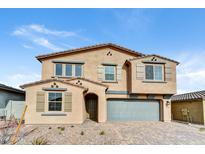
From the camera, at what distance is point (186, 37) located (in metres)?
13.6

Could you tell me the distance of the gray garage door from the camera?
1692 cm

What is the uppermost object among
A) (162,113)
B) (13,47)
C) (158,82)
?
(13,47)

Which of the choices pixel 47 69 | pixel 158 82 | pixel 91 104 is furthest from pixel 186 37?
pixel 47 69

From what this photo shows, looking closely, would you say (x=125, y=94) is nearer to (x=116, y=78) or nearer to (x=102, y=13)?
(x=116, y=78)

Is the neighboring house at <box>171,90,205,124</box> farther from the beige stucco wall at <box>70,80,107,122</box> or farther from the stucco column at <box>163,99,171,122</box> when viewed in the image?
the beige stucco wall at <box>70,80,107,122</box>

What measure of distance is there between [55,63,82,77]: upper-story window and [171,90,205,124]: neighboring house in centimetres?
1201

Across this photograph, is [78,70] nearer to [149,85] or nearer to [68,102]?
[68,102]

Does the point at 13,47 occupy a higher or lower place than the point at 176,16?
lower

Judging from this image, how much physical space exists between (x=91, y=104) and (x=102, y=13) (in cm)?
982

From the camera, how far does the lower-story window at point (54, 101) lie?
44.0 ft

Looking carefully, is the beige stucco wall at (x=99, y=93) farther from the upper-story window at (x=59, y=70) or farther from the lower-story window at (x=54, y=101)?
the upper-story window at (x=59, y=70)

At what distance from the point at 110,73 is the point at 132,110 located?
15.1 feet

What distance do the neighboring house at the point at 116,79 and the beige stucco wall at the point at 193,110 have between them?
7.27ft

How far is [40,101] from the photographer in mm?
13352
